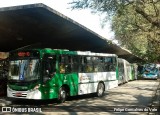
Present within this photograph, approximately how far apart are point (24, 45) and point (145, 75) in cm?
2789

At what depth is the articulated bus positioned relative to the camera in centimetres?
1579

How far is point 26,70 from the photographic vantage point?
624 inches

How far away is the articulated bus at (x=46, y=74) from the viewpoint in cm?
1579

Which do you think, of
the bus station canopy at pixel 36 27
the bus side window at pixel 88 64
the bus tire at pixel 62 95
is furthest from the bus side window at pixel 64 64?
the bus side window at pixel 88 64

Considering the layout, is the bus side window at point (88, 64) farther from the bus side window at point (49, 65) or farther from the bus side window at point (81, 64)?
the bus side window at point (49, 65)

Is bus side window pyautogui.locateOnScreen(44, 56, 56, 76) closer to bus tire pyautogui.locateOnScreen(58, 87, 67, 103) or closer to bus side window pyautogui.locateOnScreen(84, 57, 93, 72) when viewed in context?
bus tire pyautogui.locateOnScreen(58, 87, 67, 103)

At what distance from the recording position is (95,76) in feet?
67.6

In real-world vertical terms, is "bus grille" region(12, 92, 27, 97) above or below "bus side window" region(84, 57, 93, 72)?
below

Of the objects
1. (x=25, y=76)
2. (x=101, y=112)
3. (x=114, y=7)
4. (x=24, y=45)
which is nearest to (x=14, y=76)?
(x=25, y=76)

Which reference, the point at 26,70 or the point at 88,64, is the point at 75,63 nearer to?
the point at 88,64

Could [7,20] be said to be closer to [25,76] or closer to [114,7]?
[25,76]

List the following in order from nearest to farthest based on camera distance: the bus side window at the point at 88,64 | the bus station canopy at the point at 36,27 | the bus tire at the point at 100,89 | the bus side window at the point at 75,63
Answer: the bus station canopy at the point at 36,27
the bus side window at the point at 75,63
the bus side window at the point at 88,64
the bus tire at the point at 100,89


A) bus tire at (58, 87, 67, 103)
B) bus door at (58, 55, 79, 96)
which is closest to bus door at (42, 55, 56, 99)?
bus door at (58, 55, 79, 96)

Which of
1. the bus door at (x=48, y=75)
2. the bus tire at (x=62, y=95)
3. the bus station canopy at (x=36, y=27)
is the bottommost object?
the bus tire at (x=62, y=95)
